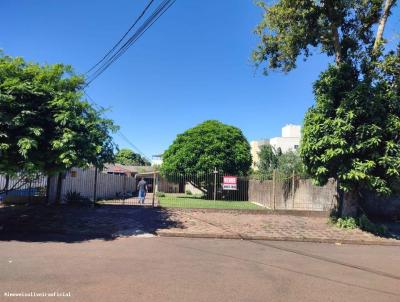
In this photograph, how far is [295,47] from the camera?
16.1 metres

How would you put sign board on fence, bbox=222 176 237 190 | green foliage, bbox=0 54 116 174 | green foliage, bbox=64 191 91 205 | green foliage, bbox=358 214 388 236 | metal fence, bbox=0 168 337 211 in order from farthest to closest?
sign board on fence, bbox=222 176 237 190, metal fence, bbox=0 168 337 211, green foliage, bbox=64 191 91 205, green foliage, bbox=358 214 388 236, green foliage, bbox=0 54 116 174

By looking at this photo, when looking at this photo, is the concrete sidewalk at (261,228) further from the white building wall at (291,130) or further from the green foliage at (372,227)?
the white building wall at (291,130)

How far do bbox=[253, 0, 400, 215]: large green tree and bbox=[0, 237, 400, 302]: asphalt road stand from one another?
3.68 metres

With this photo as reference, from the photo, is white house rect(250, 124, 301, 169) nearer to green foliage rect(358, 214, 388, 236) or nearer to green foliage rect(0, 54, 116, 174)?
green foliage rect(358, 214, 388, 236)

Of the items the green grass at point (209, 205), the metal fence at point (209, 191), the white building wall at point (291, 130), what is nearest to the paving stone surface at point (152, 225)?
the metal fence at point (209, 191)

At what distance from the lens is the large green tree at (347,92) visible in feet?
44.2

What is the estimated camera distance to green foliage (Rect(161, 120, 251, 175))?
30.7 m

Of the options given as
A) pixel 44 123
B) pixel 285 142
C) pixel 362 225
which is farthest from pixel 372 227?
pixel 285 142

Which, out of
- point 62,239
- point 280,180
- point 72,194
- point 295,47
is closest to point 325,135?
point 295,47

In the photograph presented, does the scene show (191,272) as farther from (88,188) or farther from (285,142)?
(285,142)

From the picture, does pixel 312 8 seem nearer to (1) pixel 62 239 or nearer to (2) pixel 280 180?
(2) pixel 280 180

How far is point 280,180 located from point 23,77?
47.3ft

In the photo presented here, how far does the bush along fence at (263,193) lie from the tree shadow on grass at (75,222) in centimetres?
368

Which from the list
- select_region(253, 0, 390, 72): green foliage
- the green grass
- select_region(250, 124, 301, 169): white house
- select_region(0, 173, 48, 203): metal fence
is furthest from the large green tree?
select_region(250, 124, 301, 169): white house
